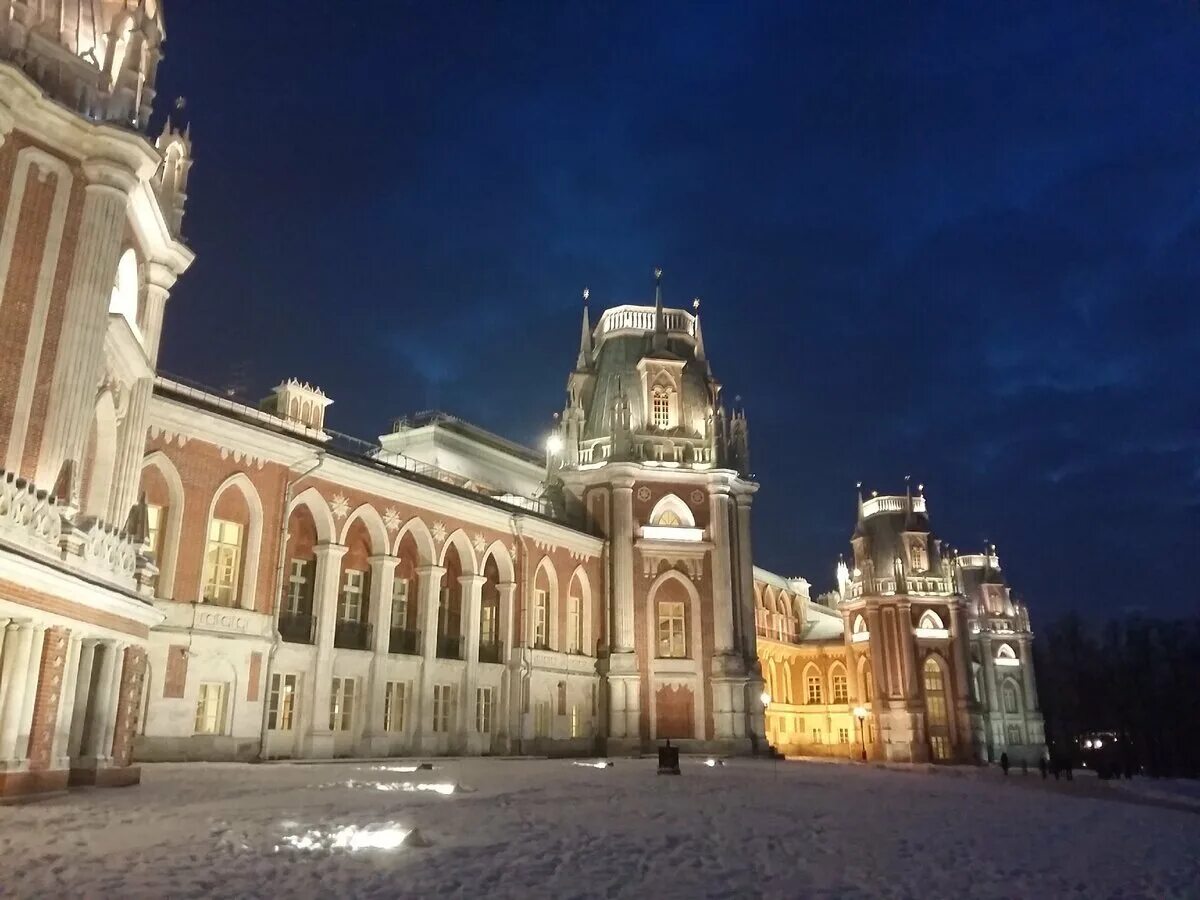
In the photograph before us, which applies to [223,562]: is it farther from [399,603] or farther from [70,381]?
[70,381]

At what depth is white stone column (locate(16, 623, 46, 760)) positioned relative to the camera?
13070 millimetres

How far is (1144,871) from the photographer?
34.1 ft

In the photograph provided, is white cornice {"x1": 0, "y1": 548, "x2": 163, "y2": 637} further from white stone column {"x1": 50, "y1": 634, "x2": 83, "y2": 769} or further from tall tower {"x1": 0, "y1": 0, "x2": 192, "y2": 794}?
white stone column {"x1": 50, "y1": 634, "x2": 83, "y2": 769}

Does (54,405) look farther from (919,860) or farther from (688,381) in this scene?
(688,381)

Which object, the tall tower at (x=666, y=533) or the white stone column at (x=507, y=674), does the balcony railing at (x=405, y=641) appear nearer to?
the white stone column at (x=507, y=674)

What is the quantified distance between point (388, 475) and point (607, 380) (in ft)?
55.4

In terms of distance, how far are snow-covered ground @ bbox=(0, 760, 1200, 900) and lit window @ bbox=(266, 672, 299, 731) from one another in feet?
27.1

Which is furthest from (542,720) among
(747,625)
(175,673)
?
(175,673)

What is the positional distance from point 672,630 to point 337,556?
1740 cm

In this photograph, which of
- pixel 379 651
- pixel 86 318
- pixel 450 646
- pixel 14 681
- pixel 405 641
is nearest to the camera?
pixel 14 681

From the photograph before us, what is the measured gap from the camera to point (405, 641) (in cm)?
3175

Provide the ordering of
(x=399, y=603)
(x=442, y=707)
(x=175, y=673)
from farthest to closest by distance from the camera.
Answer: (x=399, y=603), (x=442, y=707), (x=175, y=673)

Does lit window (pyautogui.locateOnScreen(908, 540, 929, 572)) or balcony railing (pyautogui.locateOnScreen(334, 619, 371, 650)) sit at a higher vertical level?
lit window (pyautogui.locateOnScreen(908, 540, 929, 572))

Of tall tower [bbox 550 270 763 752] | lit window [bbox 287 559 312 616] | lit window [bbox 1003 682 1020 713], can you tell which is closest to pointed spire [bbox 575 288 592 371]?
tall tower [bbox 550 270 763 752]
